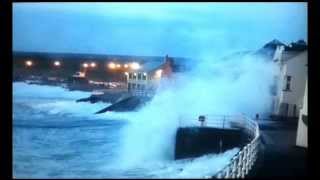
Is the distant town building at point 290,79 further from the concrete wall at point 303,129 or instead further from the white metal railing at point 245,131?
the white metal railing at point 245,131

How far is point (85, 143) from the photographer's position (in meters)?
2.47

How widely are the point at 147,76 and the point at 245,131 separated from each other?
2.08 ft

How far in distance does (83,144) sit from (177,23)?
86 centimetres

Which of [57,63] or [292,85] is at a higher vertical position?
[57,63]

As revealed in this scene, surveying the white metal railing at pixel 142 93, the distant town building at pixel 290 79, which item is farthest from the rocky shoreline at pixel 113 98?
the distant town building at pixel 290 79

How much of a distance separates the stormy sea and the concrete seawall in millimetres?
33

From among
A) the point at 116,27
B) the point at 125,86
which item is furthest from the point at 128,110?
the point at 116,27

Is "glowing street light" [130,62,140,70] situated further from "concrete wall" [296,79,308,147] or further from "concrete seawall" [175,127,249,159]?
"concrete wall" [296,79,308,147]

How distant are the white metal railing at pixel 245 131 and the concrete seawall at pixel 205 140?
3cm

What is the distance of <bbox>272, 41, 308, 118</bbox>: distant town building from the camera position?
2.47 m

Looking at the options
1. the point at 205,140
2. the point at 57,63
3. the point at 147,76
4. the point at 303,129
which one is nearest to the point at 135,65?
the point at 147,76

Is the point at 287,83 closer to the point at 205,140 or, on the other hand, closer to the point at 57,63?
the point at 205,140

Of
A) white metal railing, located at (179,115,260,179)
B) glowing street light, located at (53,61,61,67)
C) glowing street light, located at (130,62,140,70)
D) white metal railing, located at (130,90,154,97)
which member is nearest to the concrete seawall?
white metal railing, located at (179,115,260,179)
